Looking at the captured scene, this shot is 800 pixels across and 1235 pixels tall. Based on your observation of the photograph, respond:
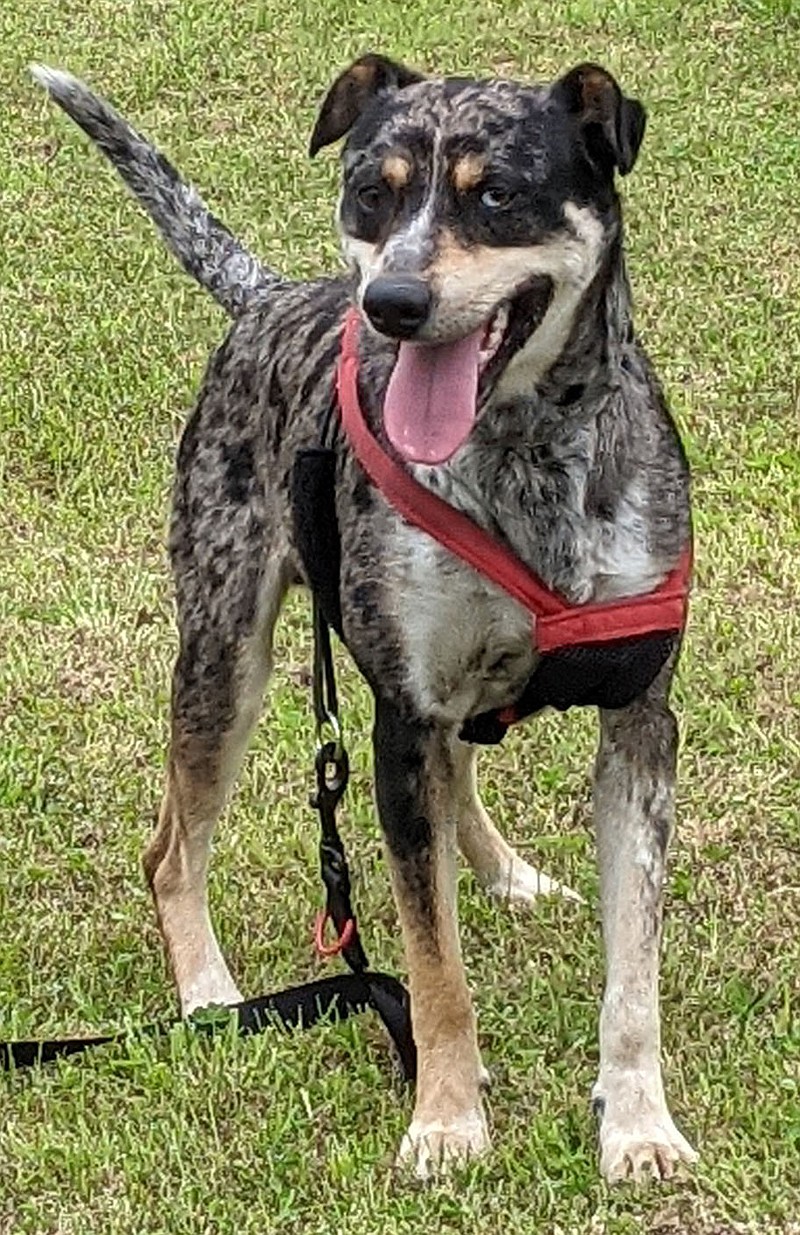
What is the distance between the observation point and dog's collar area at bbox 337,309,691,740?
4434 millimetres

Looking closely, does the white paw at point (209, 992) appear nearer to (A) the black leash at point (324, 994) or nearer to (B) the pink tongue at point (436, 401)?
(A) the black leash at point (324, 994)

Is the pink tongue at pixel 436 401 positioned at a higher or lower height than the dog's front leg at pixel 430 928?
higher

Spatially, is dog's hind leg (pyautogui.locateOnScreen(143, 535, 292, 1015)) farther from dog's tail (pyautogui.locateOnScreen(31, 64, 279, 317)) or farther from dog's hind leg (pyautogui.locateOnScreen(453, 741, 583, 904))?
dog's tail (pyautogui.locateOnScreen(31, 64, 279, 317))

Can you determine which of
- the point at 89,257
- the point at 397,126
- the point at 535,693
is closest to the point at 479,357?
the point at 397,126

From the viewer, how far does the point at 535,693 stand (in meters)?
4.63

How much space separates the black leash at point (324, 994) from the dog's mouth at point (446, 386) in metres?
0.93

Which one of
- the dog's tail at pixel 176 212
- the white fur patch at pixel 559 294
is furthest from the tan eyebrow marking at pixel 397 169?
the dog's tail at pixel 176 212

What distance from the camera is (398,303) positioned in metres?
4.03

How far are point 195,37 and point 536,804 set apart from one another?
8993 millimetres

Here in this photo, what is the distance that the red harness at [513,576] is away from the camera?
443cm

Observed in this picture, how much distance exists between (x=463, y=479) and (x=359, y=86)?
80 centimetres

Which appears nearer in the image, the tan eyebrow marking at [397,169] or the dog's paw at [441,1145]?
the tan eyebrow marking at [397,169]

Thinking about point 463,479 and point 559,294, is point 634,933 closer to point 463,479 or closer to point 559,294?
point 463,479

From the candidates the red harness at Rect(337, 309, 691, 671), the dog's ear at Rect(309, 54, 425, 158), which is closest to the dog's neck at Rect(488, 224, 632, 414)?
the red harness at Rect(337, 309, 691, 671)
